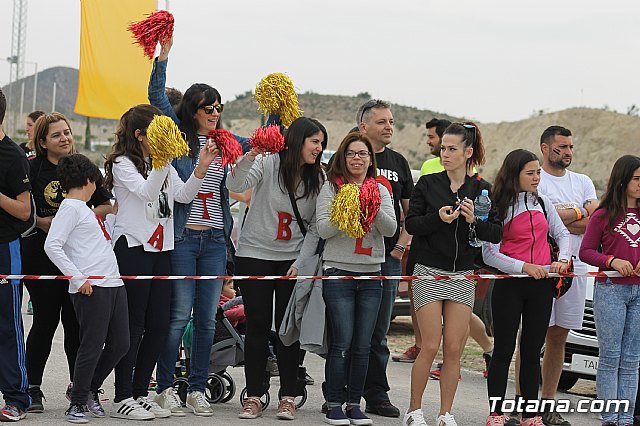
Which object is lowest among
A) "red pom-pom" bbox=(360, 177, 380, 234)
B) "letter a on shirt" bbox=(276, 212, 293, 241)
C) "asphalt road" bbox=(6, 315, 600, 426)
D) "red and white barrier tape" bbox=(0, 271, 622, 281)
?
"asphalt road" bbox=(6, 315, 600, 426)

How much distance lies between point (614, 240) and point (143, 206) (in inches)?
138

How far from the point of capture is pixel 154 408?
726cm

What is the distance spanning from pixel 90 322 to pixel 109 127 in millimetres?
119710

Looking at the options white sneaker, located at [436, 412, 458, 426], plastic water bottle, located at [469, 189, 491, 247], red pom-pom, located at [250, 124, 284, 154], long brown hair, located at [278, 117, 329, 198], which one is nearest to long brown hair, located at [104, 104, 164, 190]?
red pom-pom, located at [250, 124, 284, 154]

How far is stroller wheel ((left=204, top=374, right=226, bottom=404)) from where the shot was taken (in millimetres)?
8062

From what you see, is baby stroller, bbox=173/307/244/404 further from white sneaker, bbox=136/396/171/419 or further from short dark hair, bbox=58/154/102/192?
short dark hair, bbox=58/154/102/192

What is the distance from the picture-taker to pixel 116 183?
23.7 ft

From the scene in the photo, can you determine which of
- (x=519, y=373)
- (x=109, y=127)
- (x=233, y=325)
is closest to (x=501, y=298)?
(x=519, y=373)

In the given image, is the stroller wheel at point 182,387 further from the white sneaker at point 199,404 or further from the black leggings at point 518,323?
the black leggings at point 518,323

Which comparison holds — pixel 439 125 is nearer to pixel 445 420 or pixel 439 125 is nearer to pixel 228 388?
pixel 228 388

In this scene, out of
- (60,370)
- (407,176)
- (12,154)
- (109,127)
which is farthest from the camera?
(109,127)

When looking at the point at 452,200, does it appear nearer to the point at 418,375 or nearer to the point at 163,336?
the point at 418,375

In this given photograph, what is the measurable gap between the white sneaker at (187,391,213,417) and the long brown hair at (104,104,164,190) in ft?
5.54

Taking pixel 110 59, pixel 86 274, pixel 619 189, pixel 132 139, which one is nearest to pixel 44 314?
pixel 86 274
